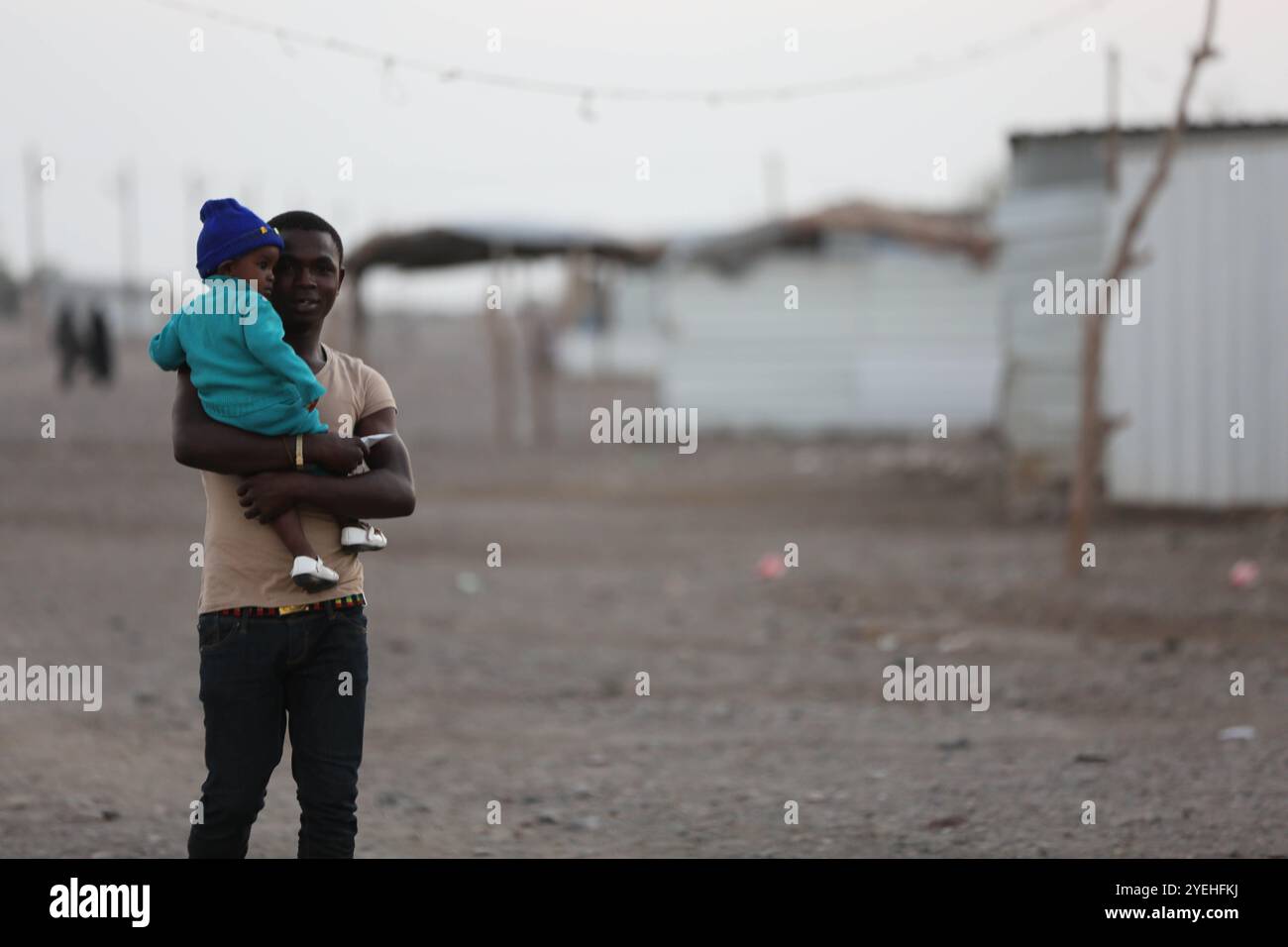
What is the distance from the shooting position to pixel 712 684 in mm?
7527

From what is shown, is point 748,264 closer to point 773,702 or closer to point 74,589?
point 74,589

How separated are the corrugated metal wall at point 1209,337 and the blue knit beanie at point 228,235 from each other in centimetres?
958

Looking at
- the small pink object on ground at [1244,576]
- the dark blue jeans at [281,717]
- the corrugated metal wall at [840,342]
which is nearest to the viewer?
the dark blue jeans at [281,717]

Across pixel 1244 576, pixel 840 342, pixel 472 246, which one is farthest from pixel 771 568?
pixel 840 342

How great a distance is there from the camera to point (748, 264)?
2433 centimetres

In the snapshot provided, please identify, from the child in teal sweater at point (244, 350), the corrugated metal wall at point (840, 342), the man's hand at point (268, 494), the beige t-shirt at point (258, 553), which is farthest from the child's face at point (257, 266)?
the corrugated metal wall at point (840, 342)

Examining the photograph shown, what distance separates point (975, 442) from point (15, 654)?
15.1 meters

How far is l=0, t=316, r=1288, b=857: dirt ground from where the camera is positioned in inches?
193

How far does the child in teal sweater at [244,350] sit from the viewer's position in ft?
10.1

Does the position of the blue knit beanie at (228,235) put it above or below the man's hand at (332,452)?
above

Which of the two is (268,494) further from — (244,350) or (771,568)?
(771,568)

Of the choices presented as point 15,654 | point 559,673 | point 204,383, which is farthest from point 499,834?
point 15,654

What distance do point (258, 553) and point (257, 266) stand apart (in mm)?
602

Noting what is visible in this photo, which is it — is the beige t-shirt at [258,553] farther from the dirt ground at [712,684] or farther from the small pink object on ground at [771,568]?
the small pink object on ground at [771,568]
